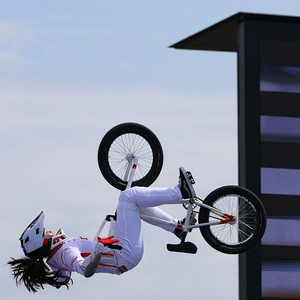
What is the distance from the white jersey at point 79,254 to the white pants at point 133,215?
0.14m

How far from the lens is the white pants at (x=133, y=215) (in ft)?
49.6

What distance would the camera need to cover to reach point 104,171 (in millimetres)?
16344

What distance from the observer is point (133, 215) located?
15312 millimetres

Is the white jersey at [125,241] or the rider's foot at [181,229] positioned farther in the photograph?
the rider's foot at [181,229]


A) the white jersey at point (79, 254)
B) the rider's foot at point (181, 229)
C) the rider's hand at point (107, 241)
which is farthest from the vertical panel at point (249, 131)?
the rider's hand at point (107, 241)

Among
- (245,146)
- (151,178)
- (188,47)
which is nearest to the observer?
(151,178)

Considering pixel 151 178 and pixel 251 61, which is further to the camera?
pixel 251 61

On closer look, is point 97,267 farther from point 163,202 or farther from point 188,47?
point 188,47

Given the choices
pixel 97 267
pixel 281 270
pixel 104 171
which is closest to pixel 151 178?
pixel 104 171

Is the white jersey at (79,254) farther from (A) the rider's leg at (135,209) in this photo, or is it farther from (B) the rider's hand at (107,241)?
(B) the rider's hand at (107,241)

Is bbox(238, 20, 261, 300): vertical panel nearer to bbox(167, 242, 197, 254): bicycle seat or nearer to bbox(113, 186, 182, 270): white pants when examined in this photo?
bbox(167, 242, 197, 254): bicycle seat

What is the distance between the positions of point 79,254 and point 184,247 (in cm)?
147

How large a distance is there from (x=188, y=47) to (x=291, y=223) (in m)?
3.59

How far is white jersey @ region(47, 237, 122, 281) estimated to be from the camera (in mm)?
15344
